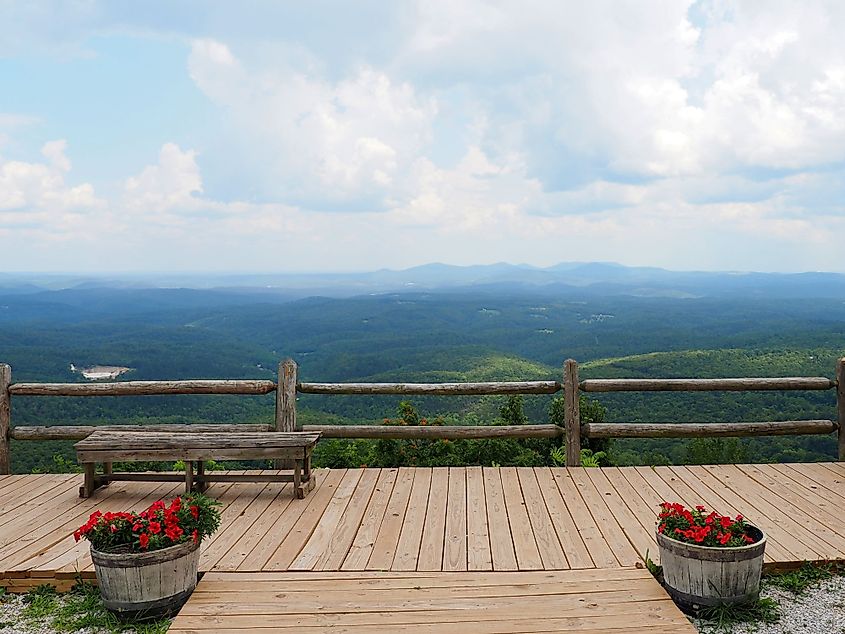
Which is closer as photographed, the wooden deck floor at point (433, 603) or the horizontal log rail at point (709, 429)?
the wooden deck floor at point (433, 603)

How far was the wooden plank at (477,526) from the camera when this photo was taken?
4207mm

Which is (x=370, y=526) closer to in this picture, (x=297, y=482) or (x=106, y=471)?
(x=297, y=482)

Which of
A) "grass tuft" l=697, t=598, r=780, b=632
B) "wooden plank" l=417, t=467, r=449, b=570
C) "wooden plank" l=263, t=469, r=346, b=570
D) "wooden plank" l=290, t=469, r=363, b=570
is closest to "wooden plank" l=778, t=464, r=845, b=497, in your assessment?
"grass tuft" l=697, t=598, r=780, b=632

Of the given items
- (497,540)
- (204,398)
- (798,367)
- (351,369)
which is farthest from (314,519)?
(351,369)

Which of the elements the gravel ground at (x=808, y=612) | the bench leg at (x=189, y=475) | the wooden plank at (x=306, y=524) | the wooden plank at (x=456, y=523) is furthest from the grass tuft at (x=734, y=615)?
the bench leg at (x=189, y=475)

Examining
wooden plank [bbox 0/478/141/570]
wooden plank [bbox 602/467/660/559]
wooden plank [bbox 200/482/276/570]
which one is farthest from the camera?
wooden plank [bbox 602/467/660/559]

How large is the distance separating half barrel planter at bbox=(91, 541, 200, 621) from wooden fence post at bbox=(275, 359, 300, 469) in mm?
3010

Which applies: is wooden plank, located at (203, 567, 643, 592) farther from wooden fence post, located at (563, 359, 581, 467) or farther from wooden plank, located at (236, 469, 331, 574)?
wooden fence post, located at (563, 359, 581, 467)

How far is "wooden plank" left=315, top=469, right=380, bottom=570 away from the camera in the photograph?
4242 mm

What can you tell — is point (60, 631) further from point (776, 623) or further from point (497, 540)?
point (776, 623)

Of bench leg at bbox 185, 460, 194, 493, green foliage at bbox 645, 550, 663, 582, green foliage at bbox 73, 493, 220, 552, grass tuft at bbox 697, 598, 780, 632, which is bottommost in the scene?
grass tuft at bbox 697, 598, 780, 632

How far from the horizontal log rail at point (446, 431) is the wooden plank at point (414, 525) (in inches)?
15.1

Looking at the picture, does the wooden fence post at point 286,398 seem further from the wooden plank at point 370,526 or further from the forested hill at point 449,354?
the forested hill at point 449,354

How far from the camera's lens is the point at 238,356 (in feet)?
246
